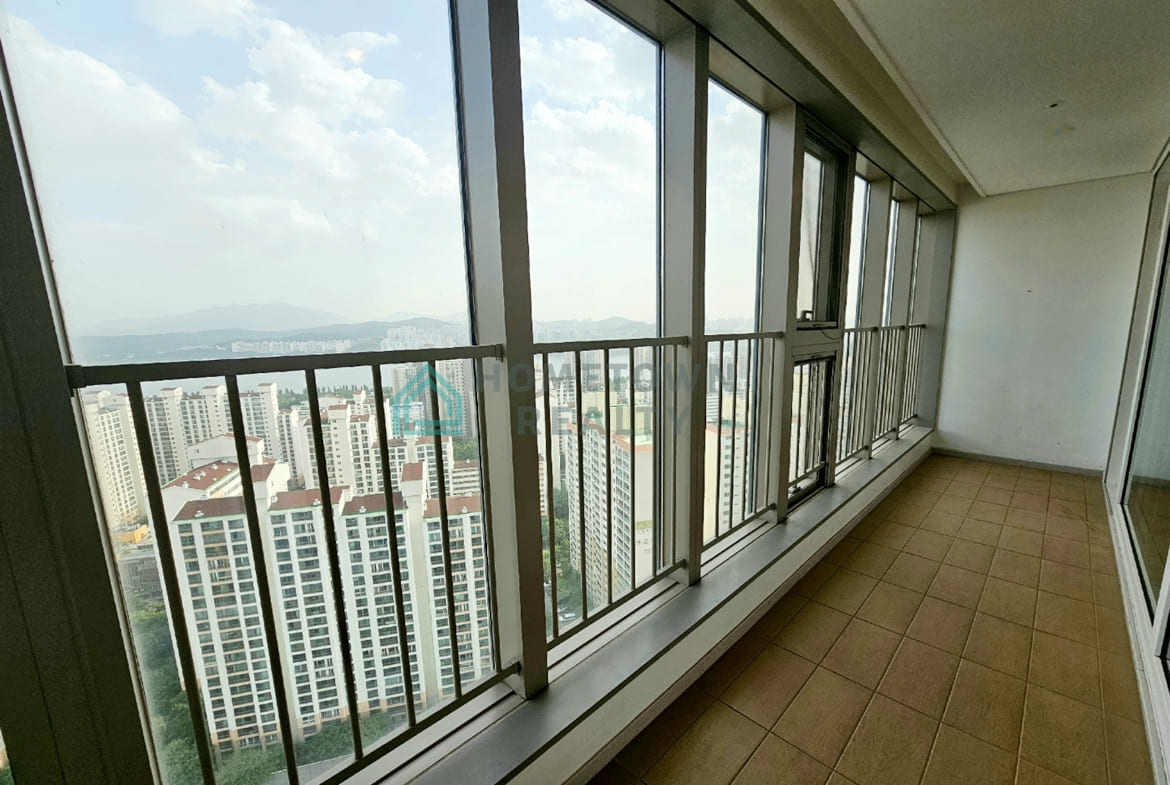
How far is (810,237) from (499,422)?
2.06m

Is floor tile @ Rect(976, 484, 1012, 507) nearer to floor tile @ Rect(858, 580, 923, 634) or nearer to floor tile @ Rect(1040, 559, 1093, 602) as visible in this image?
floor tile @ Rect(1040, 559, 1093, 602)

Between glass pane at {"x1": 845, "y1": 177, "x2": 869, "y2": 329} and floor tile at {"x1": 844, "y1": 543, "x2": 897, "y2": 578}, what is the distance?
4.47ft

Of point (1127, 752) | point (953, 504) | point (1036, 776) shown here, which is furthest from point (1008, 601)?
point (953, 504)

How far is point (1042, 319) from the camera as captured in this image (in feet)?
11.3

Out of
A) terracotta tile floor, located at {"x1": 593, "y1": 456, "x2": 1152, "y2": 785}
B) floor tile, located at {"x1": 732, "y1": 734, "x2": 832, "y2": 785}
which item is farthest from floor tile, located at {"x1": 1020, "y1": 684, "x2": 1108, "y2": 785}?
floor tile, located at {"x1": 732, "y1": 734, "x2": 832, "y2": 785}

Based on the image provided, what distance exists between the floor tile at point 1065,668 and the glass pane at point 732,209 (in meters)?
1.63

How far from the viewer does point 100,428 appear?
2.15ft

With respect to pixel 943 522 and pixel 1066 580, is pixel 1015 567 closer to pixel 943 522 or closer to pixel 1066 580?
pixel 1066 580

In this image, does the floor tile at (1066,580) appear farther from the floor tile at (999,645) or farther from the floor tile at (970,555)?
the floor tile at (999,645)

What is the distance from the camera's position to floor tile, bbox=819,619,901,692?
1.53 m

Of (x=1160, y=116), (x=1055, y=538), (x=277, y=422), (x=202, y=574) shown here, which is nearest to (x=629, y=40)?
(x=277, y=422)

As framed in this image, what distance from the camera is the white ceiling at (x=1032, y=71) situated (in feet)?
4.80

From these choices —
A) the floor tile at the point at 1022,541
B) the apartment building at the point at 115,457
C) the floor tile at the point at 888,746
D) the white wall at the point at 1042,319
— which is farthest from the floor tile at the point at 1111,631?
the apartment building at the point at 115,457

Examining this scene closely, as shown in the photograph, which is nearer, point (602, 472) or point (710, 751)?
point (710, 751)
